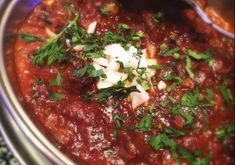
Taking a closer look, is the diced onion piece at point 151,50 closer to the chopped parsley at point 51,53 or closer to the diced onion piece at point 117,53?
the diced onion piece at point 117,53

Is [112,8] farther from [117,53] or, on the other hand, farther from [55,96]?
[55,96]

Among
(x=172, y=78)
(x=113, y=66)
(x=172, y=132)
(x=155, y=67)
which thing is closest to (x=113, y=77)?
(x=113, y=66)

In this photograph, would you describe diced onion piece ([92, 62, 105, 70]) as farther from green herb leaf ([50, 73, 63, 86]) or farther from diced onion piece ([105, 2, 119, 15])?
diced onion piece ([105, 2, 119, 15])

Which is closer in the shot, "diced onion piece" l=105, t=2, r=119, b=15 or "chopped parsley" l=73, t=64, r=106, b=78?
"chopped parsley" l=73, t=64, r=106, b=78

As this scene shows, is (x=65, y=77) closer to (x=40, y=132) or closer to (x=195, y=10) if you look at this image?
(x=40, y=132)

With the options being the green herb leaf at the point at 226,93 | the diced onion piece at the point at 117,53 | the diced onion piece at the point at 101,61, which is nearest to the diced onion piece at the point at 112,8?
the diced onion piece at the point at 117,53

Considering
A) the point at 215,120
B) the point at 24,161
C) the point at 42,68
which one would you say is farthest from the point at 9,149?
the point at 215,120

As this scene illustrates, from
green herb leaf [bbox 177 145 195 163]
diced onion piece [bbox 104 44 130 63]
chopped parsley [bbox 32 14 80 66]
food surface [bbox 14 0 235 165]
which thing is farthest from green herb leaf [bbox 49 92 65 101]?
green herb leaf [bbox 177 145 195 163]
